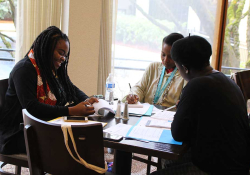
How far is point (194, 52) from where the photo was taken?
4.70 feet

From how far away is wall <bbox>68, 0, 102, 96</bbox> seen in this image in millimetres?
3303

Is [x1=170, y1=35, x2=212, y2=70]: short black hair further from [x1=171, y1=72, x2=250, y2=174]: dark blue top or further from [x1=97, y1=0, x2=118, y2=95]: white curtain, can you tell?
[x1=97, y1=0, x2=118, y2=95]: white curtain

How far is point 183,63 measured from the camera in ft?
4.90

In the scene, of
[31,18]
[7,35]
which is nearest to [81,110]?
[31,18]

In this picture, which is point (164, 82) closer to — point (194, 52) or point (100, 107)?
point (100, 107)

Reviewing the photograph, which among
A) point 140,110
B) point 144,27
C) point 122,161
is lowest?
point 122,161

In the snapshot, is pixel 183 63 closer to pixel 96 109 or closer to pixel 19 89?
pixel 96 109

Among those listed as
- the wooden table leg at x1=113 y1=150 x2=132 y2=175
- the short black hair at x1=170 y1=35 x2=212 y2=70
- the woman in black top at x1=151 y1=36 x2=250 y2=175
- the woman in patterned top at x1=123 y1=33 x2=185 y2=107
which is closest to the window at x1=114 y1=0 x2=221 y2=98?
the woman in patterned top at x1=123 y1=33 x2=185 y2=107

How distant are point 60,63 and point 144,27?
2362mm

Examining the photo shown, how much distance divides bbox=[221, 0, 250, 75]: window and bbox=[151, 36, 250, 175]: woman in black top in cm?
345

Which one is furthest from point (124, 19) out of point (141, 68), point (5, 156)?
point (5, 156)

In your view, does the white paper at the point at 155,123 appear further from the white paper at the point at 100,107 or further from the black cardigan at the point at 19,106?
the black cardigan at the point at 19,106

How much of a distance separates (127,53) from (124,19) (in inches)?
20.1

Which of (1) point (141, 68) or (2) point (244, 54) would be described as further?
(2) point (244, 54)
